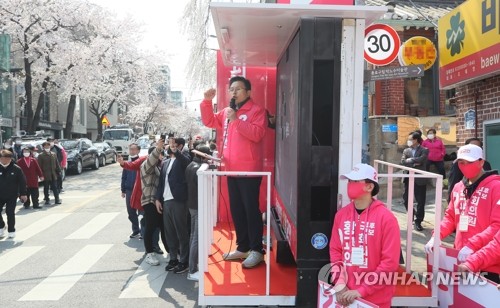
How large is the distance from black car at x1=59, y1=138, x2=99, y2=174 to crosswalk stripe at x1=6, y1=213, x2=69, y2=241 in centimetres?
898

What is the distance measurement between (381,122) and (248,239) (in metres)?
8.36

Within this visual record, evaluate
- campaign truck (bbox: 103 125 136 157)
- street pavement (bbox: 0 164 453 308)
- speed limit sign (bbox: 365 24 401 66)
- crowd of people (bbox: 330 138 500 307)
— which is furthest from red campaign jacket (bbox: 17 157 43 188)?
campaign truck (bbox: 103 125 136 157)

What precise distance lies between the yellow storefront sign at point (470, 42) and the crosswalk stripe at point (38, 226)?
330 inches

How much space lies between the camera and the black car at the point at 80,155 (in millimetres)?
19250

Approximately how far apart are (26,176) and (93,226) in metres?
3.24

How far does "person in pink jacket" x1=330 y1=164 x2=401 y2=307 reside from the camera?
9.51 feet

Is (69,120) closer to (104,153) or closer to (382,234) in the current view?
(104,153)

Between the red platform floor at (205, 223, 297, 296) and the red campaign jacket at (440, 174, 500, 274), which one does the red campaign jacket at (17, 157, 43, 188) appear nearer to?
the red platform floor at (205, 223, 297, 296)

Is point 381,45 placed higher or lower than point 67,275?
higher

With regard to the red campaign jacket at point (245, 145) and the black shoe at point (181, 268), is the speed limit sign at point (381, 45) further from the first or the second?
the black shoe at point (181, 268)

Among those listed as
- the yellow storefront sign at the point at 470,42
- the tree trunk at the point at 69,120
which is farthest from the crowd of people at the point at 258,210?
the tree trunk at the point at 69,120

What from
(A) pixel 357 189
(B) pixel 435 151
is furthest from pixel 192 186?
(B) pixel 435 151

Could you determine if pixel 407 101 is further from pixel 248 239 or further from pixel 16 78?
pixel 16 78

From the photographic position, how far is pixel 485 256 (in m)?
3.12
